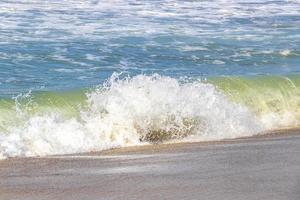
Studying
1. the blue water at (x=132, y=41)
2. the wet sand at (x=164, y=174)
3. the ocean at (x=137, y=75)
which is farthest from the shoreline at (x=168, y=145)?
the blue water at (x=132, y=41)

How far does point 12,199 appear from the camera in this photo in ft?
15.9

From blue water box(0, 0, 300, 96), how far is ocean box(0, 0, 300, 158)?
0.02 m

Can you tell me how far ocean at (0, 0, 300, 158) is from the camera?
25.1ft

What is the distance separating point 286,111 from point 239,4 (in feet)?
40.9

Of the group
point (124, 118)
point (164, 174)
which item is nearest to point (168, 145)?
point (124, 118)

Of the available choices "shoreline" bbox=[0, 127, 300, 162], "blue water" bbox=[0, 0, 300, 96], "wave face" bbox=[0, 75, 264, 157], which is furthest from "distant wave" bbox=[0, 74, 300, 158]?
"blue water" bbox=[0, 0, 300, 96]

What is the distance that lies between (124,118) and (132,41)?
582 cm

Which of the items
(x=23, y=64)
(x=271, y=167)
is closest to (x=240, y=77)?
(x=23, y=64)

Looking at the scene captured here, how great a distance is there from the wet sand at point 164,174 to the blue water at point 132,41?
268 centimetres

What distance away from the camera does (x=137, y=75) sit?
31.4 ft

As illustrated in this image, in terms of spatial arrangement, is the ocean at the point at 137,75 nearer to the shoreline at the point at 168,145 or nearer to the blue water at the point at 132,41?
the blue water at the point at 132,41

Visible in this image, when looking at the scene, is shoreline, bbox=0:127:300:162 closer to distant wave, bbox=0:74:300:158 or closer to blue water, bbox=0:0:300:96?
distant wave, bbox=0:74:300:158

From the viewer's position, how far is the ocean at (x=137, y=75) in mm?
7641

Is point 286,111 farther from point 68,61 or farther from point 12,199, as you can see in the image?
point 12,199
